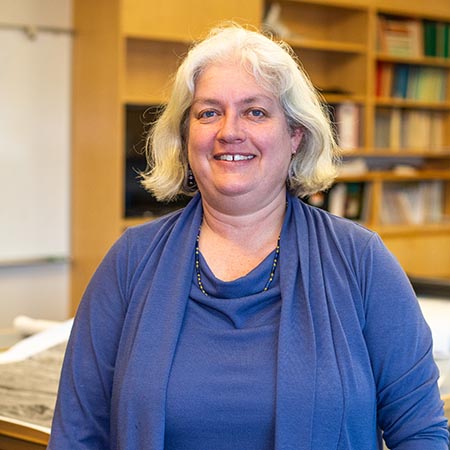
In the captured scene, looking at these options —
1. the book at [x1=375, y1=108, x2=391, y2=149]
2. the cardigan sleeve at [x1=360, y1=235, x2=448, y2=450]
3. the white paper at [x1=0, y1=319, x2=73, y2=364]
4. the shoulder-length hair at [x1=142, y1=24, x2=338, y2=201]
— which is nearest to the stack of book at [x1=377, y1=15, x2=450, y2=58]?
the book at [x1=375, y1=108, x2=391, y2=149]

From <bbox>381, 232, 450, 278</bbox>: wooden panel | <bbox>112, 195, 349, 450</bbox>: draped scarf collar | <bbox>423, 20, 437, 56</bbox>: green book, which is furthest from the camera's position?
<bbox>423, 20, 437, 56</bbox>: green book

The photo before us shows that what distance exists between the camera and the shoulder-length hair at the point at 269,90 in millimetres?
1728

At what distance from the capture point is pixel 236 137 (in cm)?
169

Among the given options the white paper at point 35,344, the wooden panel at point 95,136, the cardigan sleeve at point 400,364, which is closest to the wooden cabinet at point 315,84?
the wooden panel at point 95,136

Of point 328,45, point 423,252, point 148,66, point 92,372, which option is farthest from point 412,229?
point 92,372

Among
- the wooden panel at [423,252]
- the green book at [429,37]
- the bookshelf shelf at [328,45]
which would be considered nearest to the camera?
the bookshelf shelf at [328,45]

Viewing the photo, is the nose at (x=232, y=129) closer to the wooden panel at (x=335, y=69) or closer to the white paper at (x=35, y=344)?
the white paper at (x=35, y=344)

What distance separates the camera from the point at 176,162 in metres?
1.88

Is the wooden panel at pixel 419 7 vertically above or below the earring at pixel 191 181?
above

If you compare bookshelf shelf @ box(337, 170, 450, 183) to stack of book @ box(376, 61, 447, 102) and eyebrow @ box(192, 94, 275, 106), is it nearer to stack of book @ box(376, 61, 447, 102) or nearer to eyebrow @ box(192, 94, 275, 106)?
stack of book @ box(376, 61, 447, 102)

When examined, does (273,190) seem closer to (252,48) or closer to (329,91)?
(252,48)

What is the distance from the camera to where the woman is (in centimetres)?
159

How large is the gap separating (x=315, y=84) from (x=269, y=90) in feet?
14.6

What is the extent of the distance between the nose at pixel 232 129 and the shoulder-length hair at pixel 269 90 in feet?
0.28
